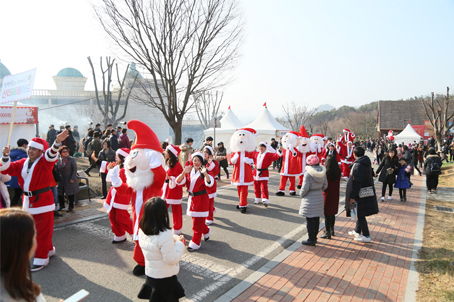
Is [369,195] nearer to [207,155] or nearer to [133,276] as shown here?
[207,155]

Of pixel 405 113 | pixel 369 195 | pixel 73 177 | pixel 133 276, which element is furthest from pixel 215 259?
pixel 405 113

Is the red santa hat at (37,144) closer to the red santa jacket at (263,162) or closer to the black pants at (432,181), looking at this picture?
the red santa jacket at (263,162)

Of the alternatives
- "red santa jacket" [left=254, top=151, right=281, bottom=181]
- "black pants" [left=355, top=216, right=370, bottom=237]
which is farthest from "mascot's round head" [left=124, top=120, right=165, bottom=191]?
"red santa jacket" [left=254, top=151, right=281, bottom=181]

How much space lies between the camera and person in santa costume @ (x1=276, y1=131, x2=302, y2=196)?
10578mm

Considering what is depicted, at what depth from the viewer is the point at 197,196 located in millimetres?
5520

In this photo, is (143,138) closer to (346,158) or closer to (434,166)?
(434,166)

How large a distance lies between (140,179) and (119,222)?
1.75m

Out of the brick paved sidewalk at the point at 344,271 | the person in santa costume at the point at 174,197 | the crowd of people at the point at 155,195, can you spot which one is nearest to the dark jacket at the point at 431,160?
the brick paved sidewalk at the point at 344,271

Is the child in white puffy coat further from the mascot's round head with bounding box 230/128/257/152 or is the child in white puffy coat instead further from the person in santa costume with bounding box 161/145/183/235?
the mascot's round head with bounding box 230/128/257/152

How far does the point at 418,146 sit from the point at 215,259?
19121 mm

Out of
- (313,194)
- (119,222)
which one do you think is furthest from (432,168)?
(119,222)

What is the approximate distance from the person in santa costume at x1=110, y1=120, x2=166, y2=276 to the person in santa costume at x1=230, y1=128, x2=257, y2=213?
3.87 metres

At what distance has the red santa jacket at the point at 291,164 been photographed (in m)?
10.6

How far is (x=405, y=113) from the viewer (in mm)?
50562
